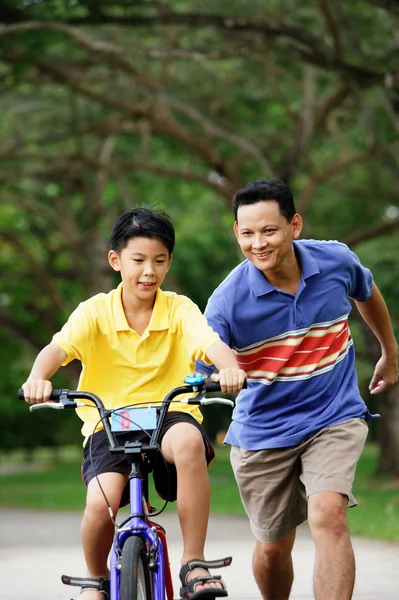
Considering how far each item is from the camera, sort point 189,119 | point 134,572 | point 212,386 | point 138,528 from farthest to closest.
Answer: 1. point 189,119
2. point 212,386
3. point 138,528
4. point 134,572

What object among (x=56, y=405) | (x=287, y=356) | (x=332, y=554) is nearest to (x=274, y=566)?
(x=332, y=554)

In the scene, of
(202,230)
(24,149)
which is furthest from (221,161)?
(202,230)

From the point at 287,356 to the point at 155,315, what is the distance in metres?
0.79

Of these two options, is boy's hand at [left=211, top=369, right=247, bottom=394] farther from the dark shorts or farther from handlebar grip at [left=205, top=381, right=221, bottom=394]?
the dark shorts

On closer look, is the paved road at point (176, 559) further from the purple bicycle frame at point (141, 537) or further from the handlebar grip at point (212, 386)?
the handlebar grip at point (212, 386)

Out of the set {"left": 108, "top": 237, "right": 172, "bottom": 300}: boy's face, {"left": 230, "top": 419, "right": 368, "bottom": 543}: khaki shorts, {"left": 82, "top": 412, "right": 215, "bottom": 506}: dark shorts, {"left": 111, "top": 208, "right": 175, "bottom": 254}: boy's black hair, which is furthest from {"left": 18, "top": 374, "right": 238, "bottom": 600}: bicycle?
{"left": 230, "top": 419, "right": 368, "bottom": 543}: khaki shorts

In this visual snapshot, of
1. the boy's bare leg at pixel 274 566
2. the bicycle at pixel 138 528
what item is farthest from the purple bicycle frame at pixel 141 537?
the boy's bare leg at pixel 274 566

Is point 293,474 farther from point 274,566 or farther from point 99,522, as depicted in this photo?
point 99,522

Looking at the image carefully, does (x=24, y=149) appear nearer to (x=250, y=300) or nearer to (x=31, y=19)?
(x=31, y=19)

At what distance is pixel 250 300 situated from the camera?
5781 mm

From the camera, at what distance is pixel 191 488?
485cm

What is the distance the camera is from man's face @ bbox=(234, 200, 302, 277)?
568 cm

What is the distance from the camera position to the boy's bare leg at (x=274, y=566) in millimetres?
6145

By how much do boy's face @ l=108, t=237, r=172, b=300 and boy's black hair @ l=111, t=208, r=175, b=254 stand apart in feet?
0.07
